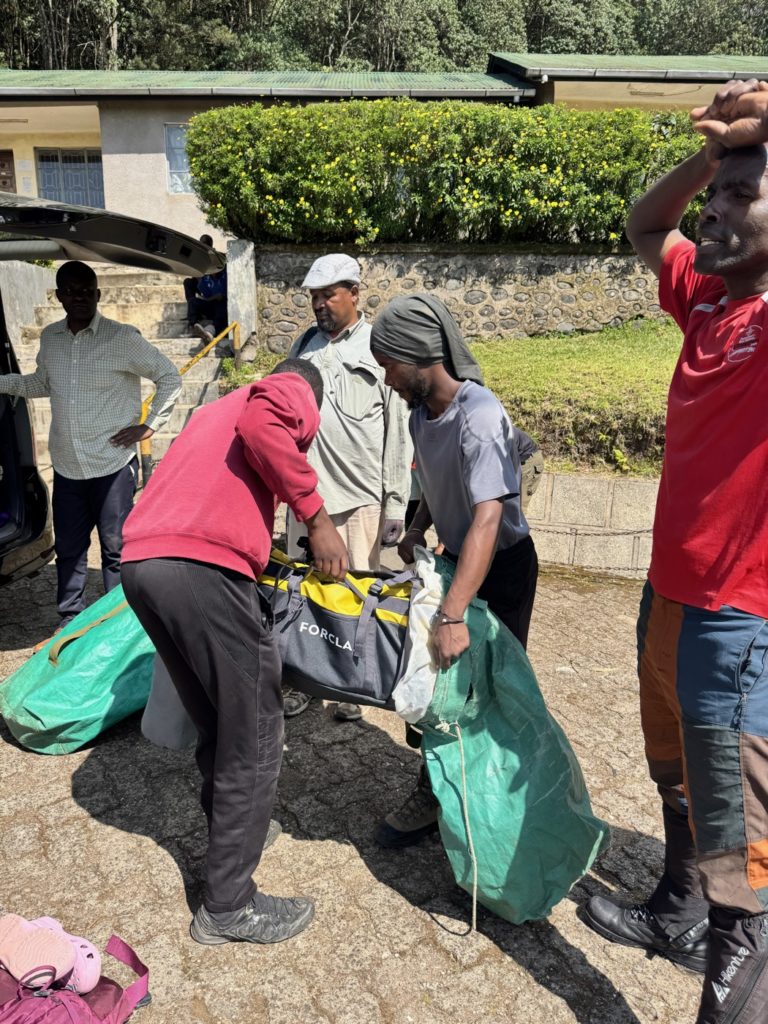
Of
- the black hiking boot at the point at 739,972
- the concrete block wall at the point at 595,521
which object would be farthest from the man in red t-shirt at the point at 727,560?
the concrete block wall at the point at 595,521

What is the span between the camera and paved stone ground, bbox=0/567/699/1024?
7.86 ft

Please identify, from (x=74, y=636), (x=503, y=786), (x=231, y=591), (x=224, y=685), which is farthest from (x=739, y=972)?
(x=74, y=636)

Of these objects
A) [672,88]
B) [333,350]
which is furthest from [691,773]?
[672,88]

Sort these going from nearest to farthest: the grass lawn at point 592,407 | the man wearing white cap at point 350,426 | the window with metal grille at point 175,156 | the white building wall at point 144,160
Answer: the man wearing white cap at point 350,426
the grass lawn at point 592,407
the white building wall at point 144,160
the window with metal grille at point 175,156

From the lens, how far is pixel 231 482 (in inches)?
97.3

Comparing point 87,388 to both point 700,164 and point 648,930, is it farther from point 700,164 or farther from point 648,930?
point 648,930

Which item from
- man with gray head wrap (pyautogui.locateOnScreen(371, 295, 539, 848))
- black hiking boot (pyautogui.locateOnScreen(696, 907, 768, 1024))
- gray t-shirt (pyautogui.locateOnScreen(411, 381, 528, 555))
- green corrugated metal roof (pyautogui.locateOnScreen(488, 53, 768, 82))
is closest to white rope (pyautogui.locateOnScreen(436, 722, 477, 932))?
man with gray head wrap (pyautogui.locateOnScreen(371, 295, 539, 848))

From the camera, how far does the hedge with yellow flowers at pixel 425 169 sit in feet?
30.3

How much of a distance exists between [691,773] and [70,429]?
3.71 m

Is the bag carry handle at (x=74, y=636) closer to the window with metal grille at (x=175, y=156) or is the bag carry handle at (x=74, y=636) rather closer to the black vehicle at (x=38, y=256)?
the black vehicle at (x=38, y=256)

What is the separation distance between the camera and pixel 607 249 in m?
10.4

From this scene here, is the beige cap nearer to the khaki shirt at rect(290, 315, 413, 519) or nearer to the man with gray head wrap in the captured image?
the khaki shirt at rect(290, 315, 413, 519)

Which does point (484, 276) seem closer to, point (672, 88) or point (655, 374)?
point (655, 374)

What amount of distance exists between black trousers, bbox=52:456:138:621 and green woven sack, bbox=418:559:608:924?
2688 mm
